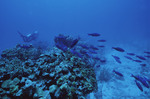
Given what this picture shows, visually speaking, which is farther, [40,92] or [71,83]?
[71,83]

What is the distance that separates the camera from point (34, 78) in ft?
7.63

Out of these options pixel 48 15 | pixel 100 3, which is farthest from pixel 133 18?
pixel 48 15

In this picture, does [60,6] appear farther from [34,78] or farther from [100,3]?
[34,78]

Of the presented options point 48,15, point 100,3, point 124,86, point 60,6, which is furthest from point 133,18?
point 124,86

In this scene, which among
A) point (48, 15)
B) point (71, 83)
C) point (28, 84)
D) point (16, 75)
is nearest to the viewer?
point (28, 84)

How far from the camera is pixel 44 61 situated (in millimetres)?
2881

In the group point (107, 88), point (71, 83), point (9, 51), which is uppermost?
point (9, 51)

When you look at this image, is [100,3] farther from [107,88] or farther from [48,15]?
[107,88]

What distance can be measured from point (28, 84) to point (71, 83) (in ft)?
3.05

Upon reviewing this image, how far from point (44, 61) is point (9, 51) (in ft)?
10.9

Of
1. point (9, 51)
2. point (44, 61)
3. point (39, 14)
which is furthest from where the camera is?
point (39, 14)

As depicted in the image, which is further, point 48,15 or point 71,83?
point 48,15

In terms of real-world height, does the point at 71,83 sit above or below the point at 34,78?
below

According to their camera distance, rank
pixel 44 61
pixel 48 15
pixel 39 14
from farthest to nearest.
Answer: pixel 48 15 < pixel 39 14 < pixel 44 61
